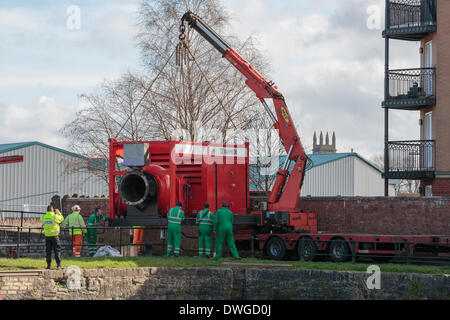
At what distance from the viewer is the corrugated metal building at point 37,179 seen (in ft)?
156

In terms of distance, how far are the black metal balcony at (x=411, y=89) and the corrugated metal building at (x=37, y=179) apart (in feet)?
75.0

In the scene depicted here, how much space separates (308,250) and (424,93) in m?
10.6

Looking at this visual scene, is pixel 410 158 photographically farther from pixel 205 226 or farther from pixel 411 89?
pixel 205 226

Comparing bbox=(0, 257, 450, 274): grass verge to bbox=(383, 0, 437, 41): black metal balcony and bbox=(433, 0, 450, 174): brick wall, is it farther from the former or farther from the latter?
bbox=(383, 0, 437, 41): black metal balcony

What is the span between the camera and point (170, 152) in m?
22.6

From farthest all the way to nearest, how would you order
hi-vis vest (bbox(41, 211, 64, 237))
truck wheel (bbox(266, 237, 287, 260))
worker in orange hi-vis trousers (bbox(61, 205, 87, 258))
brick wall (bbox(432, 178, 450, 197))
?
brick wall (bbox(432, 178, 450, 197)) < worker in orange hi-vis trousers (bbox(61, 205, 87, 258)) < truck wheel (bbox(266, 237, 287, 260)) < hi-vis vest (bbox(41, 211, 64, 237))

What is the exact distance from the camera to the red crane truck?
71.4ft

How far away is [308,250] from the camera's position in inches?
886

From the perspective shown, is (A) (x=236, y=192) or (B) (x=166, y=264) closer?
(B) (x=166, y=264)
